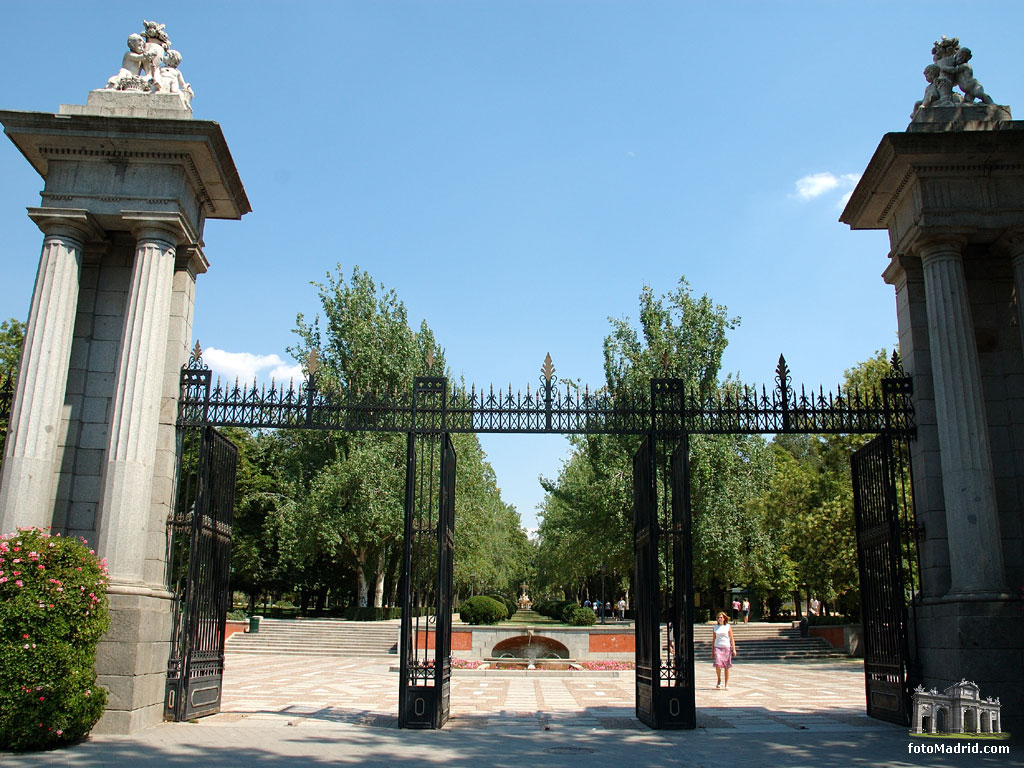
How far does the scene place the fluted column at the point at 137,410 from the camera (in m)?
9.76

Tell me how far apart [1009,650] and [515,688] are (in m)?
10.5

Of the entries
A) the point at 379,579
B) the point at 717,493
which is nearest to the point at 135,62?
the point at 717,493

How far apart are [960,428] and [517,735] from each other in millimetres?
6815

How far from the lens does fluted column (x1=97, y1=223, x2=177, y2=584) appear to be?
32.0 ft

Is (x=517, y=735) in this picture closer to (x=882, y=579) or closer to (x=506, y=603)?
(x=882, y=579)

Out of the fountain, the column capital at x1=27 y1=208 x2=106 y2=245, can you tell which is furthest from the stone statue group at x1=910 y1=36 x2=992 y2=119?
the fountain

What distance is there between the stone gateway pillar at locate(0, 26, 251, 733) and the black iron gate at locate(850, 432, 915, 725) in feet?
31.1

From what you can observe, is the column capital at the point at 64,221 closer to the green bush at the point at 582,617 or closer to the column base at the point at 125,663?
the column base at the point at 125,663

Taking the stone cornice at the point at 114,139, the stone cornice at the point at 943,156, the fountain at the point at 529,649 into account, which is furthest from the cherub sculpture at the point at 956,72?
the fountain at the point at 529,649

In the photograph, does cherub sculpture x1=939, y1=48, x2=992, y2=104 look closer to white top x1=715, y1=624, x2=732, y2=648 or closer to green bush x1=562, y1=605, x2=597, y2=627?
white top x1=715, y1=624, x2=732, y2=648

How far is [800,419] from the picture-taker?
11414 mm

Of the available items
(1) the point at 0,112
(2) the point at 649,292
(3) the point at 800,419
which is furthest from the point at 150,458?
(2) the point at 649,292

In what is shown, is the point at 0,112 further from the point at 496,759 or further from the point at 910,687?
the point at 910,687

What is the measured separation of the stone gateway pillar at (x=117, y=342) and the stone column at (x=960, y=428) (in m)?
9.79
